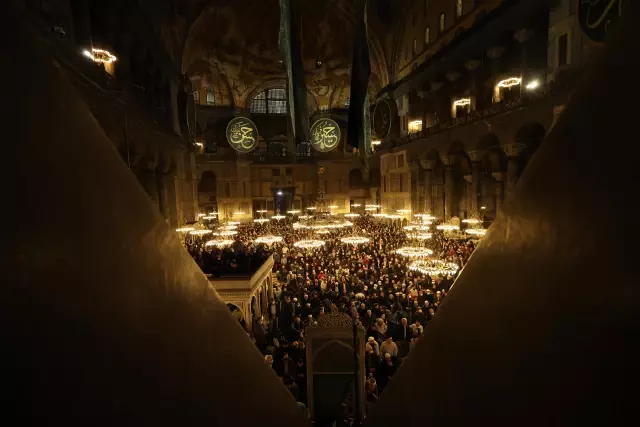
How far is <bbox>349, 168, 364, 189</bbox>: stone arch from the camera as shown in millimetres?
30234

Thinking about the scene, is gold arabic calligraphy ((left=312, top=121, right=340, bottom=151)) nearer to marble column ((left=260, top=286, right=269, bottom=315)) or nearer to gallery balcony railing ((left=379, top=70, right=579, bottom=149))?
gallery balcony railing ((left=379, top=70, right=579, bottom=149))

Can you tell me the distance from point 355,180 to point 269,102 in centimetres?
1104

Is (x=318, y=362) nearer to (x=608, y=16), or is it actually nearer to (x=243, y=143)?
(x=608, y=16)

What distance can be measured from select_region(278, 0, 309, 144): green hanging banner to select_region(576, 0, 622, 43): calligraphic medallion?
6.26 meters

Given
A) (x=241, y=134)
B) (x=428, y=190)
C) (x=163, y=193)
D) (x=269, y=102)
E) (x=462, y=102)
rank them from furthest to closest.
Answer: (x=269, y=102)
(x=428, y=190)
(x=241, y=134)
(x=462, y=102)
(x=163, y=193)

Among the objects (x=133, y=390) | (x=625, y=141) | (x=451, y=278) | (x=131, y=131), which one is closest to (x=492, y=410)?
(x=625, y=141)

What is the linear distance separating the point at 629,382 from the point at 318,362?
14.4 ft

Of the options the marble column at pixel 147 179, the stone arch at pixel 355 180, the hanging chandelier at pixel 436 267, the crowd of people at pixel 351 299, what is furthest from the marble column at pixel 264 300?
the stone arch at pixel 355 180

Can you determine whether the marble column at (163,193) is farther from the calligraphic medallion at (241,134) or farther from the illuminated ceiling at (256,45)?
the illuminated ceiling at (256,45)

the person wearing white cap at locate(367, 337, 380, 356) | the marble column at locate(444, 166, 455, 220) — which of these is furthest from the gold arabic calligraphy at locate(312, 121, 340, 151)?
the person wearing white cap at locate(367, 337, 380, 356)

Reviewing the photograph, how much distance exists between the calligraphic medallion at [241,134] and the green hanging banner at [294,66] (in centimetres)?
1248

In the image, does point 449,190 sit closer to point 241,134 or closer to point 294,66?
point 241,134

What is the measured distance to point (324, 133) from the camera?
18250mm

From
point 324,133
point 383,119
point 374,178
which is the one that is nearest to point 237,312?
point 324,133
